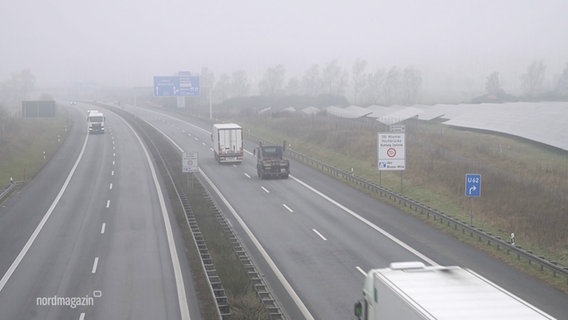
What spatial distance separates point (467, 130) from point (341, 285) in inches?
2438

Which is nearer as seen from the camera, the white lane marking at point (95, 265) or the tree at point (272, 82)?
the white lane marking at point (95, 265)

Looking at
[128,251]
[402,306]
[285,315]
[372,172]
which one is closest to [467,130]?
[372,172]

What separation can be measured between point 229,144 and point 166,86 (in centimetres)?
4541

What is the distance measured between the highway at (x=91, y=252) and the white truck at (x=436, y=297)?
8288 millimetres

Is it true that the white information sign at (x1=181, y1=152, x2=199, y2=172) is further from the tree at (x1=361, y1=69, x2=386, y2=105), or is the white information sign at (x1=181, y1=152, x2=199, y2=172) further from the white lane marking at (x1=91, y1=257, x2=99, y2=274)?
the tree at (x1=361, y1=69, x2=386, y2=105)

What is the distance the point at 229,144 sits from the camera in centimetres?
5538

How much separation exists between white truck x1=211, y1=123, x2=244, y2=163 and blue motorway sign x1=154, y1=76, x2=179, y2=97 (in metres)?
43.9

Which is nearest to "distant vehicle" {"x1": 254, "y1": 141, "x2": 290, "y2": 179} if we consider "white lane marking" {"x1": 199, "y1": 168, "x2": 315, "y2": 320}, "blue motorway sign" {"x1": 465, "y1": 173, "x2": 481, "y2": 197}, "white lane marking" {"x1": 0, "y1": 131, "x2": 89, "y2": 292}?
"white lane marking" {"x1": 199, "y1": 168, "x2": 315, "y2": 320}

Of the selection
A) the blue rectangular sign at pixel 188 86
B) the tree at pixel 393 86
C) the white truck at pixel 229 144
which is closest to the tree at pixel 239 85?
the tree at pixel 393 86

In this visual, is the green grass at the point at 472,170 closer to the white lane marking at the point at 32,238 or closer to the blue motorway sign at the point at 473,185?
the blue motorway sign at the point at 473,185

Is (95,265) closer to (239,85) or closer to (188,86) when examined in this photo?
(188,86)

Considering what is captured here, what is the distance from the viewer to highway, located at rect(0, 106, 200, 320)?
19.3 m

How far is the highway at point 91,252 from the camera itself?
63.5ft

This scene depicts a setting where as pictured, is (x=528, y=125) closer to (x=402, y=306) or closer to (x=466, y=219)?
(x=466, y=219)
